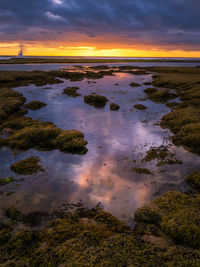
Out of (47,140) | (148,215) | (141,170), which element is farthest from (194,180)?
(47,140)

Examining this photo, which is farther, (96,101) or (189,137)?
(96,101)

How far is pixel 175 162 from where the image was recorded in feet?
41.1

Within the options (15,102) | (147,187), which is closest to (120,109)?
(15,102)

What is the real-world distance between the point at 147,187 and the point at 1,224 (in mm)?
7311

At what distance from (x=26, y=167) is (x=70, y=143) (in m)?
4.20

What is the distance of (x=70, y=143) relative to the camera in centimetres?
1479

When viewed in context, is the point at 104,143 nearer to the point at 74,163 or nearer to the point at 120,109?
the point at 74,163

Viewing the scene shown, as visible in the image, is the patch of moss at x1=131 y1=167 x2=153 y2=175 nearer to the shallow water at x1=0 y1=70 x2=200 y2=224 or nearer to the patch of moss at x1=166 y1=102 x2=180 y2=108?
the shallow water at x1=0 y1=70 x2=200 y2=224

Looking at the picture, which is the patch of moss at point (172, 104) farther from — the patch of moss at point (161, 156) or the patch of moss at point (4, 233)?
the patch of moss at point (4, 233)

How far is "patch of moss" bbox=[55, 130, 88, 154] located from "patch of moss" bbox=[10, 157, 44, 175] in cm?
282

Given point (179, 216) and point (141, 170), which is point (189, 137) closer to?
point (141, 170)

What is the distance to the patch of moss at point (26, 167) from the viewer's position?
1132 centimetres

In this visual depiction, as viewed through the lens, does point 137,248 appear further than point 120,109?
No

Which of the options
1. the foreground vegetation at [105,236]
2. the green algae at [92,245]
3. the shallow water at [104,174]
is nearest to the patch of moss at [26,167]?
the foreground vegetation at [105,236]
